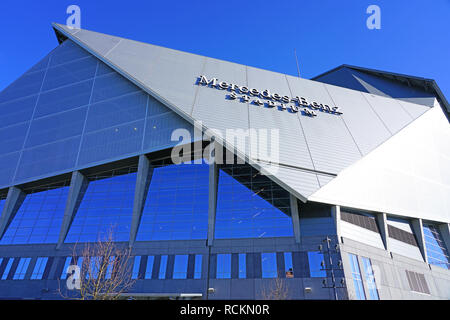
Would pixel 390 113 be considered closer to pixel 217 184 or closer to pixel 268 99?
pixel 268 99

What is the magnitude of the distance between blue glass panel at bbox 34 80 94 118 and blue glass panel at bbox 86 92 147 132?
3.22 m

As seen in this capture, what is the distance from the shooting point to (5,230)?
3744 cm

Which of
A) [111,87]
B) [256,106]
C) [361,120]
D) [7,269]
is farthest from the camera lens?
[111,87]

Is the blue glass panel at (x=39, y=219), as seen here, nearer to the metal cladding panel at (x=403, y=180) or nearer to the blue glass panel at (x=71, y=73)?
the blue glass panel at (x=71, y=73)

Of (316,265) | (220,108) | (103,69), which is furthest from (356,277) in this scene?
(103,69)

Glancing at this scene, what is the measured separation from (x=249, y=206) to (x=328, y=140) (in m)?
12.7

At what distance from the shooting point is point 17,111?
46.9 metres

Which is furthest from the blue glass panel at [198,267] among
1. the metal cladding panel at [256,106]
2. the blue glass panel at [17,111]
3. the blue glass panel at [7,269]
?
the blue glass panel at [17,111]

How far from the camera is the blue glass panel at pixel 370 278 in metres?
29.6

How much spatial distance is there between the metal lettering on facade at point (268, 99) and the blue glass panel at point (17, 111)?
26.6 meters

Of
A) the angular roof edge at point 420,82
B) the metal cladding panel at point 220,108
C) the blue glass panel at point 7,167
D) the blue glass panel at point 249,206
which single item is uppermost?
the angular roof edge at point 420,82

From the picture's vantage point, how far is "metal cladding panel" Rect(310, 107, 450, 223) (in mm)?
33250

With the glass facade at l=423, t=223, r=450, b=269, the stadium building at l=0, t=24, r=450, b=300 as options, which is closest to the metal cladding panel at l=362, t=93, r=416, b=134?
the stadium building at l=0, t=24, r=450, b=300

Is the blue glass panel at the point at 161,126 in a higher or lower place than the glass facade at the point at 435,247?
higher
